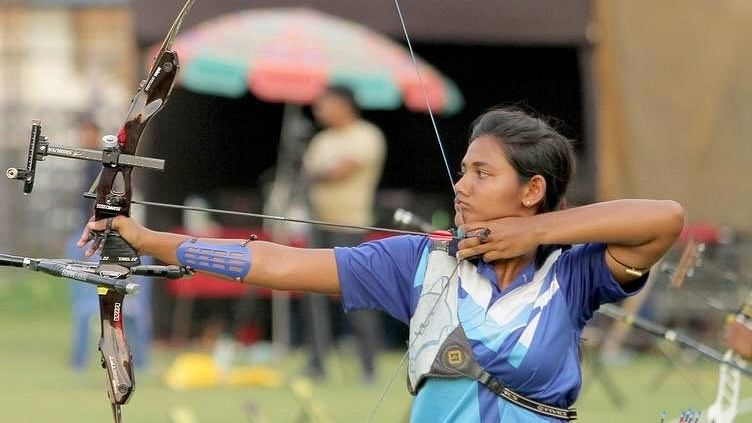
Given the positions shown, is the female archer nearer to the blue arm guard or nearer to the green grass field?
the blue arm guard

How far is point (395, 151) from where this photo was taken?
13.9 metres

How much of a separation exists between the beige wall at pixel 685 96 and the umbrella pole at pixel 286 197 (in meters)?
2.22

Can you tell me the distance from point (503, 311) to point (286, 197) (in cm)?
755

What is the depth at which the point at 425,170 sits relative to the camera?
13.9 m

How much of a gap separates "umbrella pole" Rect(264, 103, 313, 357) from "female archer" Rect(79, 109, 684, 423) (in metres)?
6.47

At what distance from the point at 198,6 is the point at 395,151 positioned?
11.7 ft

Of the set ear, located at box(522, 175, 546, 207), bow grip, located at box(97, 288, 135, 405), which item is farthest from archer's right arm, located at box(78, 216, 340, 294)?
ear, located at box(522, 175, 546, 207)

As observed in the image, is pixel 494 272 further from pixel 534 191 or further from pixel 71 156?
pixel 71 156

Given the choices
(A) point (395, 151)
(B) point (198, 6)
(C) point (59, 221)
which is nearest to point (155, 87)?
(B) point (198, 6)

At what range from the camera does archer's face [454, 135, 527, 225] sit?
367 cm

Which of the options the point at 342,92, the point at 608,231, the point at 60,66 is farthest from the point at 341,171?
the point at 60,66

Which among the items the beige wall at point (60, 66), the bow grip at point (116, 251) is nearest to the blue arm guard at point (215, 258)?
the bow grip at point (116, 251)

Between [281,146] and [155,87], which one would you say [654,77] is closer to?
[281,146]

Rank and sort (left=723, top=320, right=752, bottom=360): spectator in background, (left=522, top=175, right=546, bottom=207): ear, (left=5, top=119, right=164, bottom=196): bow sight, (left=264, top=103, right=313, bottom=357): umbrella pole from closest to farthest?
1. (left=5, top=119, right=164, bottom=196): bow sight
2. (left=522, top=175, right=546, bottom=207): ear
3. (left=723, top=320, right=752, bottom=360): spectator in background
4. (left=264, top=103, right=313, bottom=357): umbrella pole
